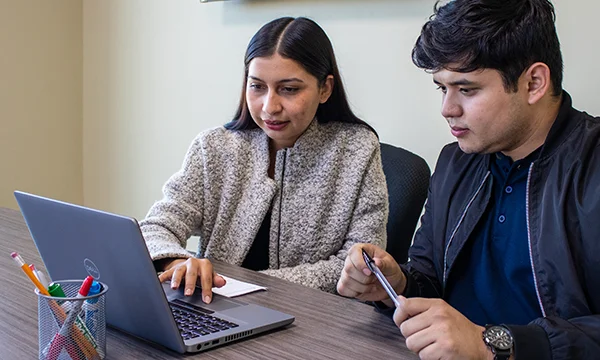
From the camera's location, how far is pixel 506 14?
3.87ft

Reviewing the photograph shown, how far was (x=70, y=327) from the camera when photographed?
889 millimetres

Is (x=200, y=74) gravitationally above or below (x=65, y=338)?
above

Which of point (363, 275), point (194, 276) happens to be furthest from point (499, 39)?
point (194, 276)

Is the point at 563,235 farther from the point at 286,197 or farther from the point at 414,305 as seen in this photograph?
the point at 286,197

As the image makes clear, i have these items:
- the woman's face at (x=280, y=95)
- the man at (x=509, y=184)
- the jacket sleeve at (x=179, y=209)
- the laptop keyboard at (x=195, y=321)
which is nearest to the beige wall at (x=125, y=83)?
the woman's face at (x=280, y=95)

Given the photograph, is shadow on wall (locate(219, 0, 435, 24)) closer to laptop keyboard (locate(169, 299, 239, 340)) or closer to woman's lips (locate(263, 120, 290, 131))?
woman's lips (locate(263, 120, 290, 131))

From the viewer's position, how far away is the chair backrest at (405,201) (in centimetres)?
170

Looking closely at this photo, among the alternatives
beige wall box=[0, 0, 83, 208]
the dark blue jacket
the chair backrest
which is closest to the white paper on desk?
the dark blue jacket

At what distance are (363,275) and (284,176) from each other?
59cm

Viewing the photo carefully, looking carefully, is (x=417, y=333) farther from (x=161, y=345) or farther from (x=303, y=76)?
(x=303, y=76)

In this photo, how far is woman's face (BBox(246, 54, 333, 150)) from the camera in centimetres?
160

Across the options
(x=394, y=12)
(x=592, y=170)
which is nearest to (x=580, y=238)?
(x=592, y=170)

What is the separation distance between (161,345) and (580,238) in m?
0.68

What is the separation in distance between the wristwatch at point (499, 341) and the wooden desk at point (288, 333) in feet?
0.37
